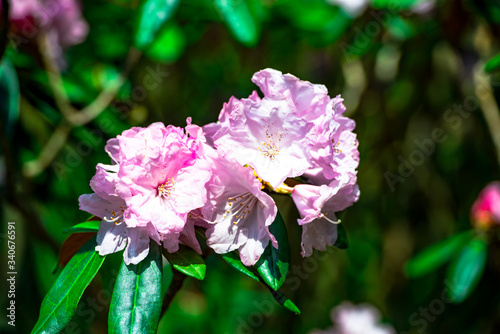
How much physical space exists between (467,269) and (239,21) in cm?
112

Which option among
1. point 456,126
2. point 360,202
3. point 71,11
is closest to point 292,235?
point 360,202

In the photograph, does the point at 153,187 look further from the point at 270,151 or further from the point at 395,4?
the point at 395,4

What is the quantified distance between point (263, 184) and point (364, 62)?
1.66 meters

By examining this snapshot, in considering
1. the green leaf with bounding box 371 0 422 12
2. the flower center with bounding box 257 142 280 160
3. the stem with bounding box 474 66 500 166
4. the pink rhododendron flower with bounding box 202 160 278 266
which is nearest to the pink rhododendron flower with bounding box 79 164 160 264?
the pink rhododendron flower with bounding box 202 160 278 266

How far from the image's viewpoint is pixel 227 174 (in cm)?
91

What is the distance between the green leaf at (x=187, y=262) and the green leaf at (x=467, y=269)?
1151 millimetres

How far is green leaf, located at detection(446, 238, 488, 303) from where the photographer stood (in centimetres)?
177

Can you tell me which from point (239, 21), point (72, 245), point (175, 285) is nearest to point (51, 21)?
point (239, 21)

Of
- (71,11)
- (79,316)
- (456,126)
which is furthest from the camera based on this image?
(456,126)

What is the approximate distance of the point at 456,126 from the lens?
2633 millimetres

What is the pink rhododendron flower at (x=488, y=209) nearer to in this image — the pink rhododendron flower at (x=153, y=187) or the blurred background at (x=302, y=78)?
the blurred background at (x=302, y=78)

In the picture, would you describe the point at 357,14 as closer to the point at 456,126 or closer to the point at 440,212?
the point at 456,126

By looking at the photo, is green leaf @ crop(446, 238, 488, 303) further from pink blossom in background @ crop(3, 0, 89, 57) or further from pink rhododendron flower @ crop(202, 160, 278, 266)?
pink blossom in background @ crop(3, 0, 89, 57)

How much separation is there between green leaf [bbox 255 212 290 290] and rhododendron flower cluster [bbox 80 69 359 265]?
23 millimetres
